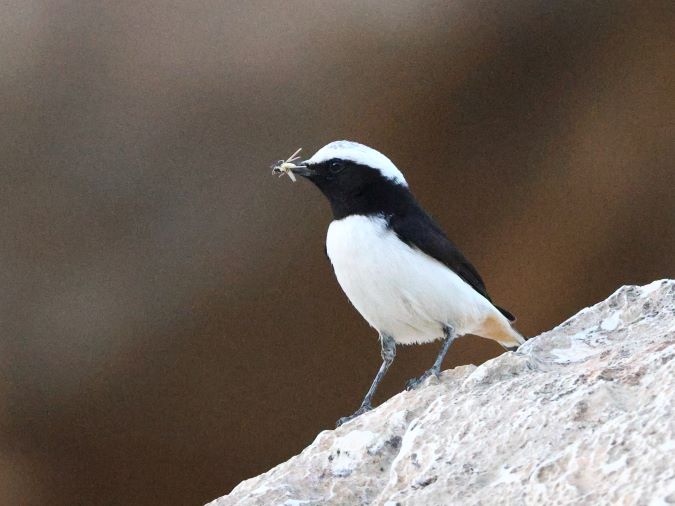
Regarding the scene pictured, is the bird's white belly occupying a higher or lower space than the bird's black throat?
lower

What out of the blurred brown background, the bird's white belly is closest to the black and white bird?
the bird's white belly

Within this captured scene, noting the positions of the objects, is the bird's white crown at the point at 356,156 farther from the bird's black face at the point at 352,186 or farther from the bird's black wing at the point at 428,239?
the bird's black wing at the point at 428,239

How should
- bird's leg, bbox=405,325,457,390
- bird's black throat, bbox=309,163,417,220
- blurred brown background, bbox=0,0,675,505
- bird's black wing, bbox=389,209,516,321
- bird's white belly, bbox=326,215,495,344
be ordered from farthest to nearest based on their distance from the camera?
1. blurred brown background, bbox=0,0,675,505
2. bird's black throat, bbox=309,163,417,220
3. bird's black wing, bbox=389,209,516,321
4. bird's white belly, bbox=326,215,495,344
5. bird's leg, bbox=405,325,457,390

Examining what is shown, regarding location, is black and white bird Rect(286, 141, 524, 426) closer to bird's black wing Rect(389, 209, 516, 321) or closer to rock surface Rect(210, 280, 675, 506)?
bird's black wing Rect(389, 209, 516, 321)

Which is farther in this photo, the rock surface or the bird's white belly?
the bird's white belly

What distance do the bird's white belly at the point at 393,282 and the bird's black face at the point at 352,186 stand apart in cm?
8

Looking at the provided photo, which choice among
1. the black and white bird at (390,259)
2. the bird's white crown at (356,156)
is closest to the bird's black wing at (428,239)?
the black and white bird at (390,259)

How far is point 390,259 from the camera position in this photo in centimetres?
489

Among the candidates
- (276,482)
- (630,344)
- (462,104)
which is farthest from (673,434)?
(462,104)

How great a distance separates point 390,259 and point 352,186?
0.42m

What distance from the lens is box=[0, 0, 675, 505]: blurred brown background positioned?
8.16 meters

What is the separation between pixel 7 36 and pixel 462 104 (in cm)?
313

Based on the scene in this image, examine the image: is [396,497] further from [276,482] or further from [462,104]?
[462,104]

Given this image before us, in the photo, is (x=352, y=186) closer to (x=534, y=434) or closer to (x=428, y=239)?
(x=428, y=239)
